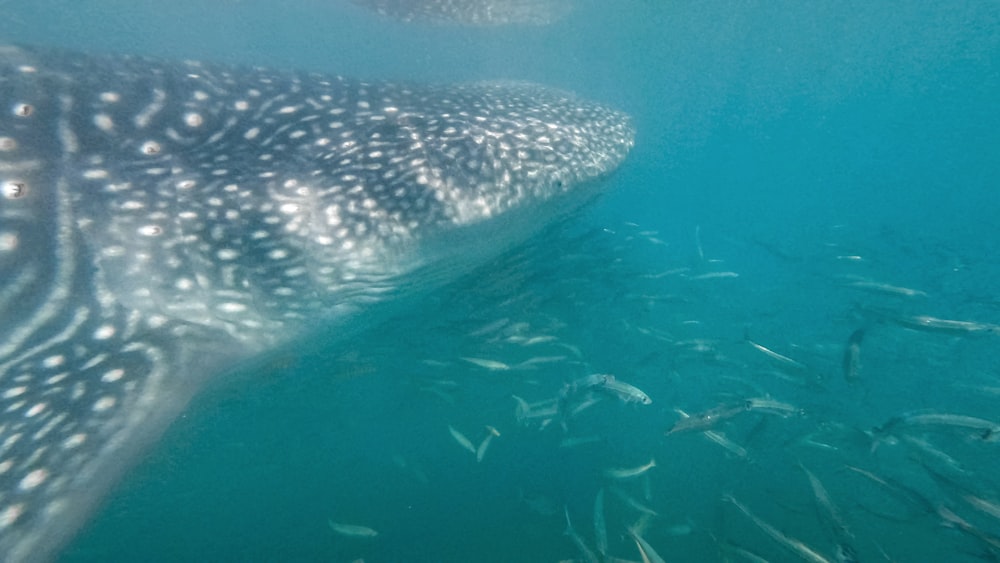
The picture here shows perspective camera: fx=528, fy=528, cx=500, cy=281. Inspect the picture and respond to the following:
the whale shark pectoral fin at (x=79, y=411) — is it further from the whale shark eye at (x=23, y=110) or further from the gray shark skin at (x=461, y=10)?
the gray shark skin at (x=461, y=10)

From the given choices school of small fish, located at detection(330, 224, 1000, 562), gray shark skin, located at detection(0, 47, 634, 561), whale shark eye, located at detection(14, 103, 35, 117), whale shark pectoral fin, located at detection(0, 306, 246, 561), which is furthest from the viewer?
school of small fish, located at detection(330, 224, 1000, 562)

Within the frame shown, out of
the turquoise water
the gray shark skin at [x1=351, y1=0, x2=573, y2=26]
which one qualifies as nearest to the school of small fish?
the turquoise water

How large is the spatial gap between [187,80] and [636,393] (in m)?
4.44

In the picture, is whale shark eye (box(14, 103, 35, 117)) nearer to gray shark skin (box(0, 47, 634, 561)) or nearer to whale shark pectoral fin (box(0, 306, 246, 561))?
gray shark skin (box(0, 47, 634, 561))

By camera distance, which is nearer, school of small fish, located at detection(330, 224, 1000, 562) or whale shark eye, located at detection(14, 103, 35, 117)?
whale shark eye, located at detection(14, 103, 35, 117)

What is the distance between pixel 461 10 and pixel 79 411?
1859 cm

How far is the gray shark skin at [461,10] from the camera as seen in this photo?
17281 millimetres

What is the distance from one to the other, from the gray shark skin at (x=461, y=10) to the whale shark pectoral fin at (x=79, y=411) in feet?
51.9

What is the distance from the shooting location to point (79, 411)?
302 cm

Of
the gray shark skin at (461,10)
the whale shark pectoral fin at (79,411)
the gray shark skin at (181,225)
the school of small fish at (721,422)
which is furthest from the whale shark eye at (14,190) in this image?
the gray shark skin at (461,10)

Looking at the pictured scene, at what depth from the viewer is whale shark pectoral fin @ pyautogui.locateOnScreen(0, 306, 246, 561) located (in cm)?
275

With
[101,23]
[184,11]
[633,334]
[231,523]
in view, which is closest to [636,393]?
[633,334]

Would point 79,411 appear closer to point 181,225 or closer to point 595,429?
point 181,225

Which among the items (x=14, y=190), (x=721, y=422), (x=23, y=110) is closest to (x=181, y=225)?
(x=14, y=190)
